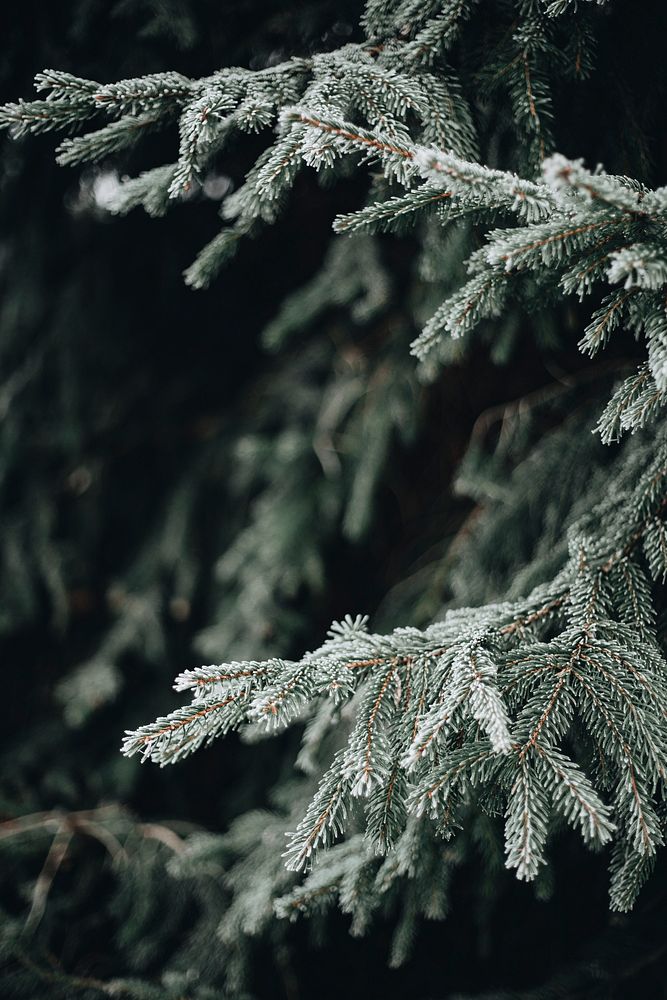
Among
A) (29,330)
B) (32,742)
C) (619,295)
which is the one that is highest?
(29,330)

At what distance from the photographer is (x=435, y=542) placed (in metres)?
2.09

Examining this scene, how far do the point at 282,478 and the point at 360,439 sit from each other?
0.92ft

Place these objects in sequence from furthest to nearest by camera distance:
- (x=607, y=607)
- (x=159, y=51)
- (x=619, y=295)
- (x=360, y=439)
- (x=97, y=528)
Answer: (x=97, y=528) → (x=360, y=439) → (x=159, y=51) → (x=607, y=607) → (x=619, y=295)

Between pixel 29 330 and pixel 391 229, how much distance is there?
1.71m

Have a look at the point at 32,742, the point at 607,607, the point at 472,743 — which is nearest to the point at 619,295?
the point at 607,607

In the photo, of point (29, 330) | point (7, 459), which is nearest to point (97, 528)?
point (7, 459)

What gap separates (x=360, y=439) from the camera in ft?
6.46

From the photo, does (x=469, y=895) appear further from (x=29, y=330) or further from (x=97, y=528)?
(x=29, y=330)

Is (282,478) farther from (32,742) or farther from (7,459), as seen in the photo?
(32,742)

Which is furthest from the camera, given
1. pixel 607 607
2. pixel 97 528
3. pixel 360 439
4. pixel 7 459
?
pixel 97 528

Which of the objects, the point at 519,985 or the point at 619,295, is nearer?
the point at 619,295

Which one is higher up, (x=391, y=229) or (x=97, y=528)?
(x=97, y=528)

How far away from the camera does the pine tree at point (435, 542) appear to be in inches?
29.7

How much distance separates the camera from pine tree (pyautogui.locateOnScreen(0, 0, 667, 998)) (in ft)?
2.48
